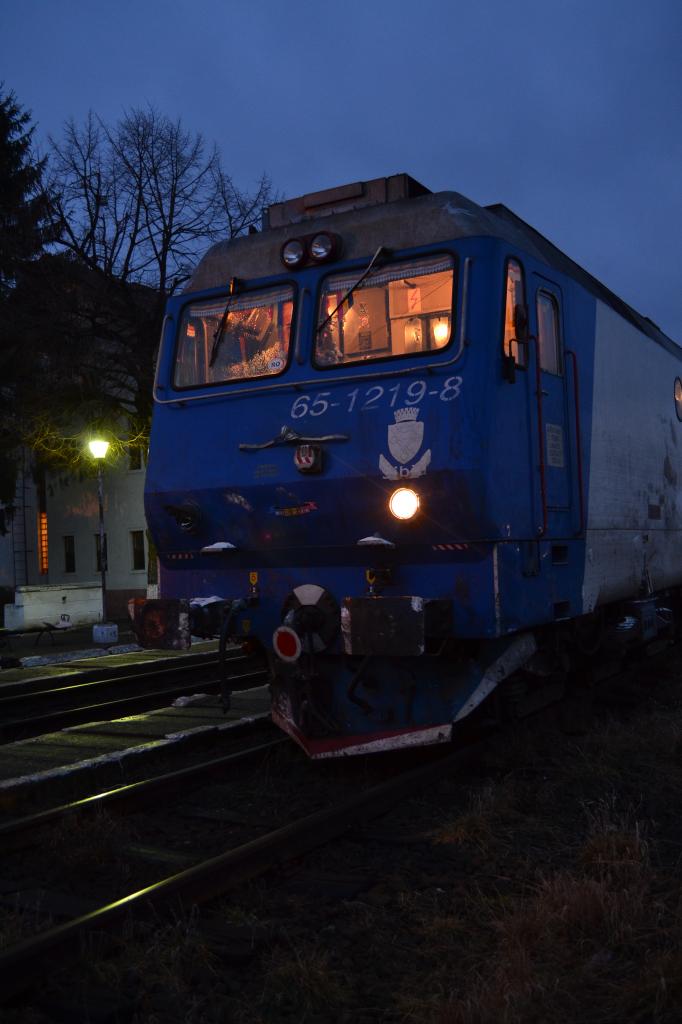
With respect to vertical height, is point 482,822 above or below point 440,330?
below

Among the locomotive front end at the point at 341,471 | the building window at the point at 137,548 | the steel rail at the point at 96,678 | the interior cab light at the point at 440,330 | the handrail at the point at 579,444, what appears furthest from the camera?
the building window at the point at 137,548

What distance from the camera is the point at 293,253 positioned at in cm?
676

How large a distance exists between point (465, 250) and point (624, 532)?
297 cm

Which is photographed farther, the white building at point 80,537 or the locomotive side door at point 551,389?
the white building at point 80,537

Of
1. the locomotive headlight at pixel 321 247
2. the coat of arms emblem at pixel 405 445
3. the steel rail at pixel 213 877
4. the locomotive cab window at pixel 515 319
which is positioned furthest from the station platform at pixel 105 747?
the locomotive headlight at pixel 321 247

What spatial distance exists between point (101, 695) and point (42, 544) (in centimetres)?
2482

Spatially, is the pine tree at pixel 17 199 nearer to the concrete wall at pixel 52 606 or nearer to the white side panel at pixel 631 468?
the concrete wall at pixel 52 606

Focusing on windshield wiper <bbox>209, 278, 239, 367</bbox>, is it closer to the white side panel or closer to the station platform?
the station platform

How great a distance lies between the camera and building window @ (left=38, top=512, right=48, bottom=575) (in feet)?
115

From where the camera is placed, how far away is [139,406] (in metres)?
23.4

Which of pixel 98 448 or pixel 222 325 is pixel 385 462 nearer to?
pixel 222 325

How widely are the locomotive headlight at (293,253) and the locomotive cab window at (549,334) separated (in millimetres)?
1650

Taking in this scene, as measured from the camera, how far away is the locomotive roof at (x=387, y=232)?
6.20 meters

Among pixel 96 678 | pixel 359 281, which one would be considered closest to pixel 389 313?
pixel 359 281
